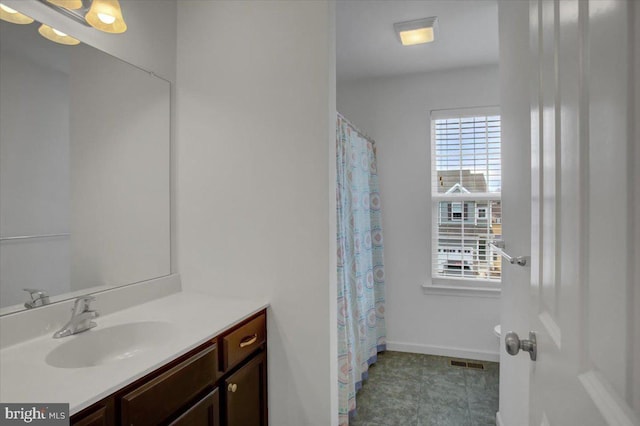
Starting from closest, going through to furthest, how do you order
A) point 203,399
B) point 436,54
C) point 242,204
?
point 203,399, point 242,204, point 436,54

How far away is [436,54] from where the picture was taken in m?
2.73

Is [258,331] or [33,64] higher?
[33,64]

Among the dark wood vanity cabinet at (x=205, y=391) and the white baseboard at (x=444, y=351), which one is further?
the white baseboard at (x=444, y=351)

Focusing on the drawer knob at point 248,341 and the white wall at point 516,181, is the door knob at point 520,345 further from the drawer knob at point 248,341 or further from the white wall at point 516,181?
the drawer knob at point 248,341

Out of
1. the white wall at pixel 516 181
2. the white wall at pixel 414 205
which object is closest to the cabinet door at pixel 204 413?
the white wall at pixel 516 181

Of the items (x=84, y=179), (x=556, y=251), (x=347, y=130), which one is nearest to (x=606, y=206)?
(x=556, y=251)

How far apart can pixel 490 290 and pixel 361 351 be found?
1.28 meters

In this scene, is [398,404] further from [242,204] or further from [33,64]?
[33,64]

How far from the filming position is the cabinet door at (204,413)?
1170mm

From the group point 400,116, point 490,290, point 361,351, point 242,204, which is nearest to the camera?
point 242,204

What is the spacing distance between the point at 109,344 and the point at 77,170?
29.8 inches

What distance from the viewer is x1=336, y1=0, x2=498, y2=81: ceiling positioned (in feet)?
6.91

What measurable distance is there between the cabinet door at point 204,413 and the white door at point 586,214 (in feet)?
3.52

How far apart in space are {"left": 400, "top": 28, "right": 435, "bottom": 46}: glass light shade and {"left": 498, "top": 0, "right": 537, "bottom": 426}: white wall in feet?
2.18
